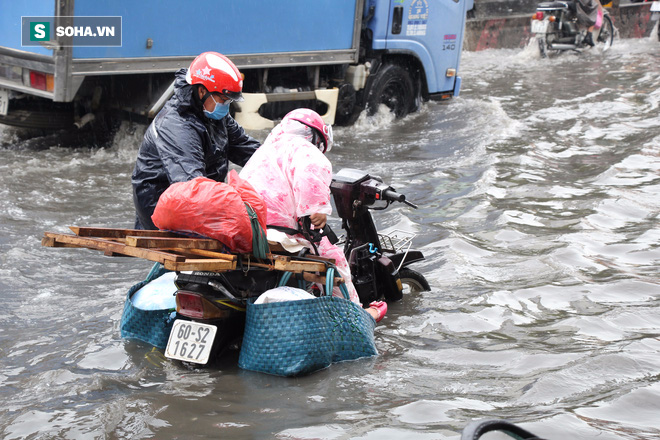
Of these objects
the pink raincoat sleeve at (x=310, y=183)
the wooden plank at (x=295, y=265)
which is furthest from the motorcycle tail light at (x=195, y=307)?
the pink raincoat sleeve at (x=310, y=183)

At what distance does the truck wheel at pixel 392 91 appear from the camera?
39.1 feet

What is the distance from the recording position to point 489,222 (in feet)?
23.8

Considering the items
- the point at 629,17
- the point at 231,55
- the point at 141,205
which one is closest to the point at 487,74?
the point at 629,17

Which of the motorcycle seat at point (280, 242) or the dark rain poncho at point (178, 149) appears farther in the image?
the dark rain poncho at point (178, 149)

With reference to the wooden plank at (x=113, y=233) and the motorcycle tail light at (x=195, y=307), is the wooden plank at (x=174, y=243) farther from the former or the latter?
the motorcycle tail light at (x=195, y=307)

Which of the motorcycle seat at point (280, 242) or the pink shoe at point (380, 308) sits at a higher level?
the motorcycle seat at point (280, 242)

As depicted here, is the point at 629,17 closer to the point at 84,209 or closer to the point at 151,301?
the point at 84,209

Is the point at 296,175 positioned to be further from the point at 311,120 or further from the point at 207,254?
the point at 207,254

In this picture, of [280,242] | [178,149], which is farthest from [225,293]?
[178,149]

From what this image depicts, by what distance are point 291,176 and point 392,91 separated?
8523mm

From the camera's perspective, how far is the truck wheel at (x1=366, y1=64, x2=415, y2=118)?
1191cm

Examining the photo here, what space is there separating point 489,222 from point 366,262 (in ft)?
8.07

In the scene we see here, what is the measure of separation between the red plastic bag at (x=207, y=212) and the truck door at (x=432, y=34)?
8347 millimetres

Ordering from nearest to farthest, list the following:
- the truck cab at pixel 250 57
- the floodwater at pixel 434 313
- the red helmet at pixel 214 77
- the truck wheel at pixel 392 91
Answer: the floodwater at pixel 434 313
the red helmet at pixel 214 77
the truck cab at pixel 250 57
the truck wheel at pixel 392 91
